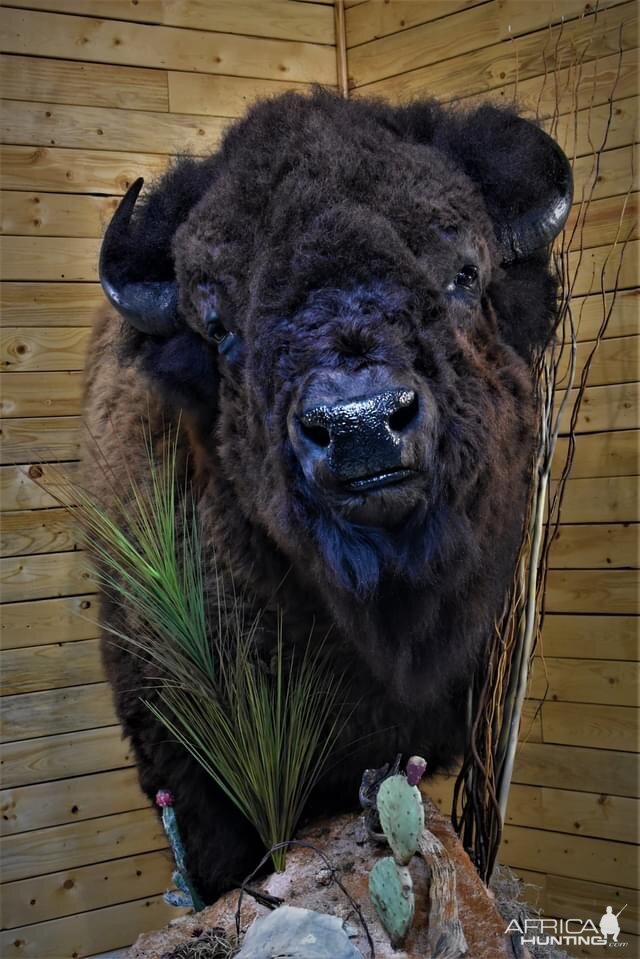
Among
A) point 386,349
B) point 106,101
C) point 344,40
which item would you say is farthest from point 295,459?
point 344,40

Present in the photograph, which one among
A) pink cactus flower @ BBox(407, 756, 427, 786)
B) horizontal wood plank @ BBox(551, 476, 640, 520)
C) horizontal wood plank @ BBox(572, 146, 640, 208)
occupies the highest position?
horizontal wood plank @ BBox(572, 146, 640, 208)

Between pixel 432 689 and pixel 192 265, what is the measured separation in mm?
1169

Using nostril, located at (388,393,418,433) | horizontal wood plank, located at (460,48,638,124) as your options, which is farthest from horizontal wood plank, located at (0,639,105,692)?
horizontal wood plank, located at (460,48,638,124)

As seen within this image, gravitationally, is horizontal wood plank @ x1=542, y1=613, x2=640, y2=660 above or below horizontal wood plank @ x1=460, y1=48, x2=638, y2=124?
below

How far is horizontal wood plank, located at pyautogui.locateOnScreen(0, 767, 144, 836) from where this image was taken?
3264mm

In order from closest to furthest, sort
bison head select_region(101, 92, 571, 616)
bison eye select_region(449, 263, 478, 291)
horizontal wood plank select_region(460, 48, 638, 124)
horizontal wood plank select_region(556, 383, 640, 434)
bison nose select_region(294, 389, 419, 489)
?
bison nose select_region(294, 389, 419, 489)
bison head select_region(101, 92, 571, 616)
bison eye select_region(449, 263, 478, 291)
horizontal wood plank select_region(460, 48, 638, 124)
horizontal wood plank select_region(556, 383, 640, 434)

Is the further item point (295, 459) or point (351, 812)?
point (351, 812)

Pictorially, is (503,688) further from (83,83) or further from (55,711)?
(83,83)

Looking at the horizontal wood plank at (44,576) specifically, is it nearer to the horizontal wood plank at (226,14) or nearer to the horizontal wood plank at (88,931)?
the horizontal wood plank at (88,931)

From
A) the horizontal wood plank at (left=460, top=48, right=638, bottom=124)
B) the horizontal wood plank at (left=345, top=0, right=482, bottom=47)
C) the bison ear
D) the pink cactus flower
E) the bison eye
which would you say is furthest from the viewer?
the horizontal wood plank at (left=345, top=0, right=482, bottom=47)

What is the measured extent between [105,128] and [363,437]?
2.20 metres

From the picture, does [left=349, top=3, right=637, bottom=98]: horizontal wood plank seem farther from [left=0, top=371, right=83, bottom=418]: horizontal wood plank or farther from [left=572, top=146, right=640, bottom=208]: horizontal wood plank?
[left=0, top=371, right=83, bottom=418]: horizontal wood plank

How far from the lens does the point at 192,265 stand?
2.28 meters

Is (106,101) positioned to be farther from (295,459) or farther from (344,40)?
(295,459)
